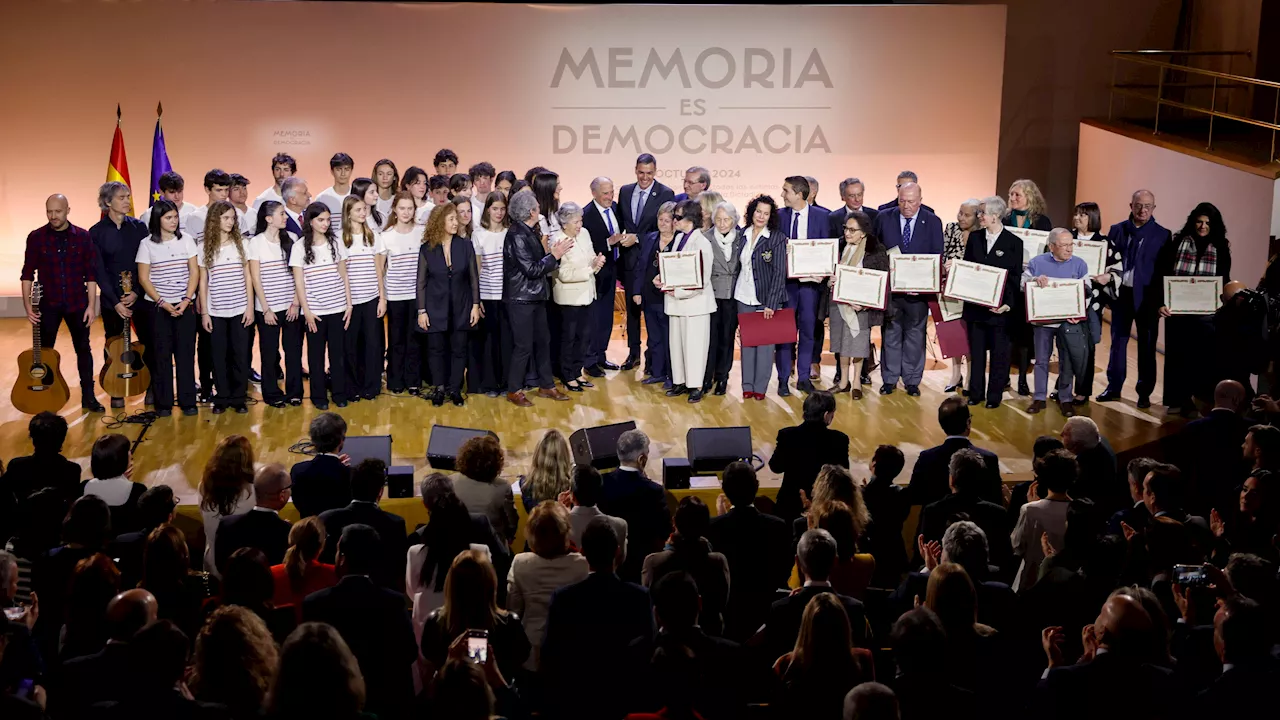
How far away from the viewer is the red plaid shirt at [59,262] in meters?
8.70

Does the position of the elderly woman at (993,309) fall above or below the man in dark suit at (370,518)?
above

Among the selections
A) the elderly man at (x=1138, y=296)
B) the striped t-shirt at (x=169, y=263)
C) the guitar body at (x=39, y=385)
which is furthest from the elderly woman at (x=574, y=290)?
the elderly man at (x=1138, y=296)

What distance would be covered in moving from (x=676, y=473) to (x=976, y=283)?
10.5 ft

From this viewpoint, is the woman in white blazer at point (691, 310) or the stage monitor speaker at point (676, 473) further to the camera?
the woman in white blazer at point (691, 310)

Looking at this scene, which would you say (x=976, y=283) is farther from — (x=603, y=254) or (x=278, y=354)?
(x=278, y=354)

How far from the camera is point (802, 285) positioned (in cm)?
958

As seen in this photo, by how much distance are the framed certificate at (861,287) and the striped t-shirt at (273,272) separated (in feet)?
12.7

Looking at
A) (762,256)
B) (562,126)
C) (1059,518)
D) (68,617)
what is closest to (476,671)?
(68,617)

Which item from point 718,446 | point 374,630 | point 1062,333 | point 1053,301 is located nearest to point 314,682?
point 374,630

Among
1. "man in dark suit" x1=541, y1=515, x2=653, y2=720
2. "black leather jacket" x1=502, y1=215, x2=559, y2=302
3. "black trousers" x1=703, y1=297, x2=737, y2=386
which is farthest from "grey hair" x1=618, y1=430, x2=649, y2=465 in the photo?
"black trousers" x1=703, y1=297, x2=737, y2=386

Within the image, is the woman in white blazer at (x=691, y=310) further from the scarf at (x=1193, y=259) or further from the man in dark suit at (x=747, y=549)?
the man in dark suit at (x=747, y=549)

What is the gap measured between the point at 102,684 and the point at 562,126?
32.1ft

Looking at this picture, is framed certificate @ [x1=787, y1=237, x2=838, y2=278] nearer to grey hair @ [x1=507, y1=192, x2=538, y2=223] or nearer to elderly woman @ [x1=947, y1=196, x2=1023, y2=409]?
elderly woman @ [x1=947, y1=196, x2=1023, y2=409]

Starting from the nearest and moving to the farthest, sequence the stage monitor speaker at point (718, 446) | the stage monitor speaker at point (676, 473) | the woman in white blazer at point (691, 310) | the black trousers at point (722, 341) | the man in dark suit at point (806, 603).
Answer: the man in dark suit at point (806, 603) < the stage monitor speaker at point (676, 473) < the stage monitor speaker at point (718, 446) < the woman in white blazer at point (691, 310) < the black trousers at point (722, 341)
